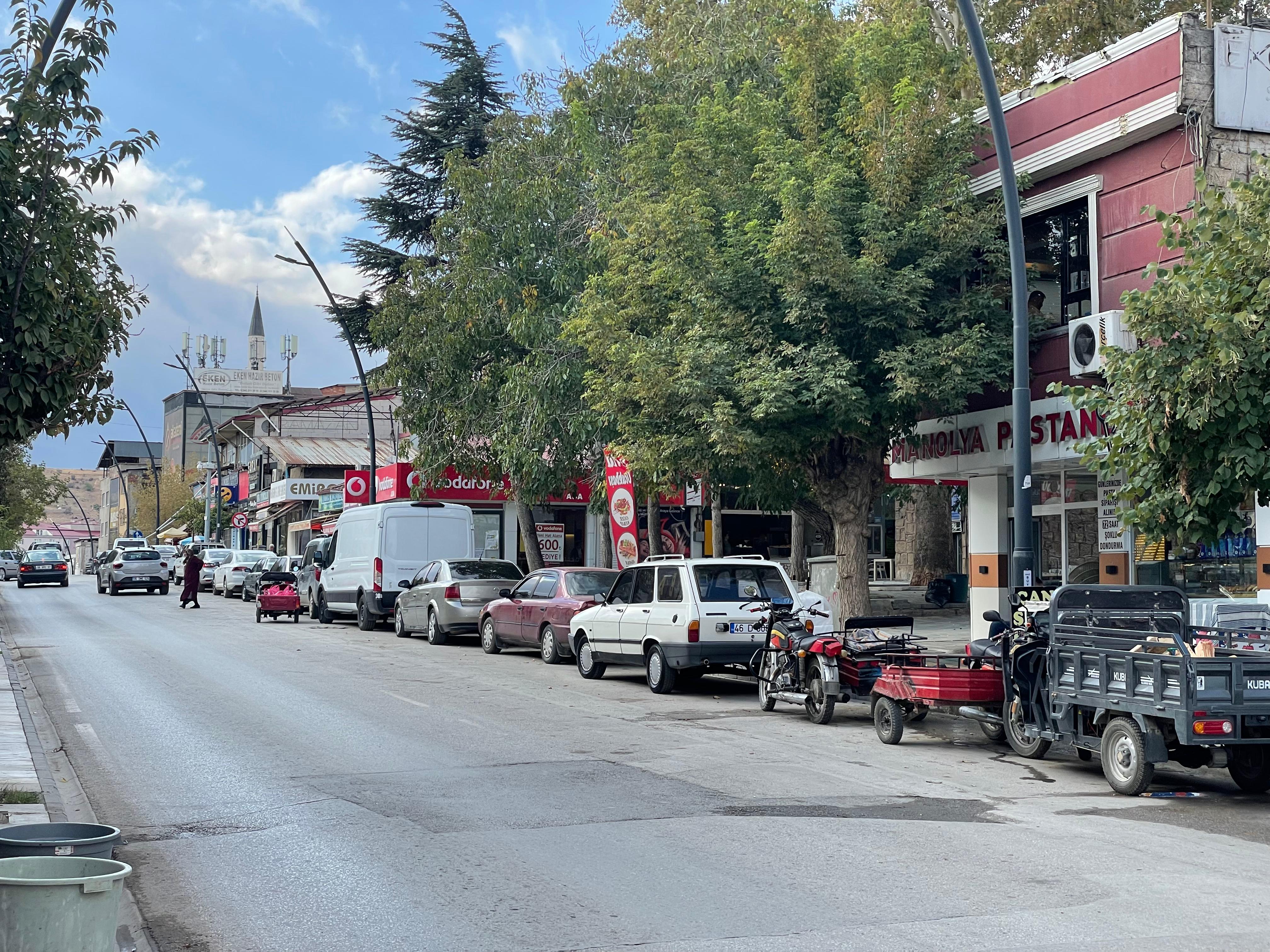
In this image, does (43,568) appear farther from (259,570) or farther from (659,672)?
(659,672)

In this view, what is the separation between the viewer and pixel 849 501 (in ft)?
64.2

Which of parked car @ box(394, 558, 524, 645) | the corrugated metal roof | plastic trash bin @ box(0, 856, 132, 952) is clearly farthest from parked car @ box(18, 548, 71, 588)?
plastic trash bin @ box(0, 856, 132, 952)

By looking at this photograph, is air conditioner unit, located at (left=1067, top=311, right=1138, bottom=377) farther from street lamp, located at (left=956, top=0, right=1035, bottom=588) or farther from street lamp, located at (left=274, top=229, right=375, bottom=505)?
street lamp, located at (left=274, top=229, right=375, bottom=505)

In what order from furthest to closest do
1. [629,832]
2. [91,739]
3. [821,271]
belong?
[821,271] → [91,739] → [629,832]

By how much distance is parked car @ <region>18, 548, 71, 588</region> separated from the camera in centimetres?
5503

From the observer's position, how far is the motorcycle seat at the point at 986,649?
12.0 m

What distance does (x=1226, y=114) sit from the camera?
16359 mm

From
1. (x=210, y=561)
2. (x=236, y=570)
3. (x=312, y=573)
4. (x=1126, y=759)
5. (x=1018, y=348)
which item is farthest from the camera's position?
(x=210, y=561)

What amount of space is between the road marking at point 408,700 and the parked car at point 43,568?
146ft

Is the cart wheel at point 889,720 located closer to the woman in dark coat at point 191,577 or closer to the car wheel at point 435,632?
the car wheel at point 435,632

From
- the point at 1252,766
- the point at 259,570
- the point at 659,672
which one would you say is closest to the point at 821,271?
the point at 659,672

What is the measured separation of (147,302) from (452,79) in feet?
88.6

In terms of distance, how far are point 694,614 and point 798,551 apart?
16096mm

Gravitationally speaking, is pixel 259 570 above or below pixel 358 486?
below
